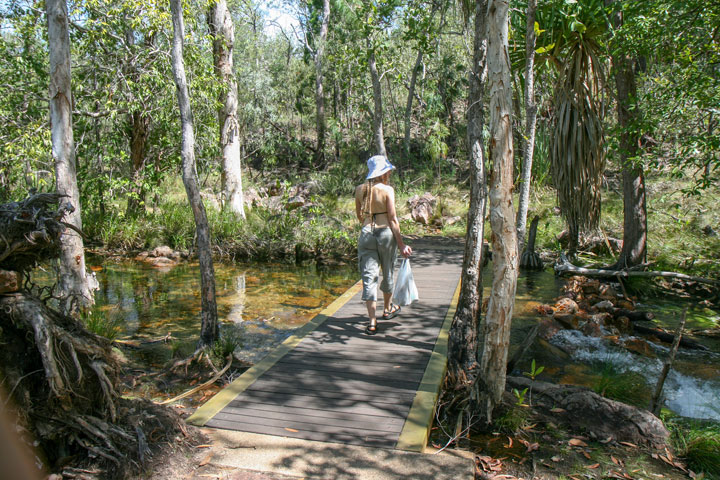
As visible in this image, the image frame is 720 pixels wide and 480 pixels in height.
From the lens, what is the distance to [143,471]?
11.3 ft

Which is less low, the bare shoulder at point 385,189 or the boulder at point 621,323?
the bare shoulder at point 385,189

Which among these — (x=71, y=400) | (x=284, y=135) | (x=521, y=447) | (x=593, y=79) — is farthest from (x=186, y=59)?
(x=284, y=135)

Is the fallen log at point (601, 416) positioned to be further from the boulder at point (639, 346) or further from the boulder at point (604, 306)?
the boulder at point (604, 306)

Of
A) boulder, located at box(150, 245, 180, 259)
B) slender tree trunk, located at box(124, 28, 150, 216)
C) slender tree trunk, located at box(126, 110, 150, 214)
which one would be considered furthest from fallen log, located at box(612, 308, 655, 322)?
slender tree trunk, located at box(126, 110, 150, 214)

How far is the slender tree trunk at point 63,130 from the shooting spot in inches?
271

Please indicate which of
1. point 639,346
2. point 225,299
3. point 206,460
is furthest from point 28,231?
point 639,346

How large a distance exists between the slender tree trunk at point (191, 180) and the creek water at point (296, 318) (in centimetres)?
77

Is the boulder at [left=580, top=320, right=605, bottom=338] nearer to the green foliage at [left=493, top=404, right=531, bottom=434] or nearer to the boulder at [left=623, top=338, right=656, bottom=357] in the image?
the boulder at [left=623, top=338, right=656, bottom=357]

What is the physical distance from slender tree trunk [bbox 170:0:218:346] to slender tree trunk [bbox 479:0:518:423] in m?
3.31

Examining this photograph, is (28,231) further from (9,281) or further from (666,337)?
(666,337)

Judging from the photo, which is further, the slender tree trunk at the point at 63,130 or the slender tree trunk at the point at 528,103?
the slender tree trunk at the point at 528,103

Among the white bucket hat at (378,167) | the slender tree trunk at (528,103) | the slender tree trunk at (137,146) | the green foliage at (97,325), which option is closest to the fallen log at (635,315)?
the slender tree trunk at (528,103)

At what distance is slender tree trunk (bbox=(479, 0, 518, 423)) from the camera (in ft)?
13.6

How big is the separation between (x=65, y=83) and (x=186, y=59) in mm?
4463
